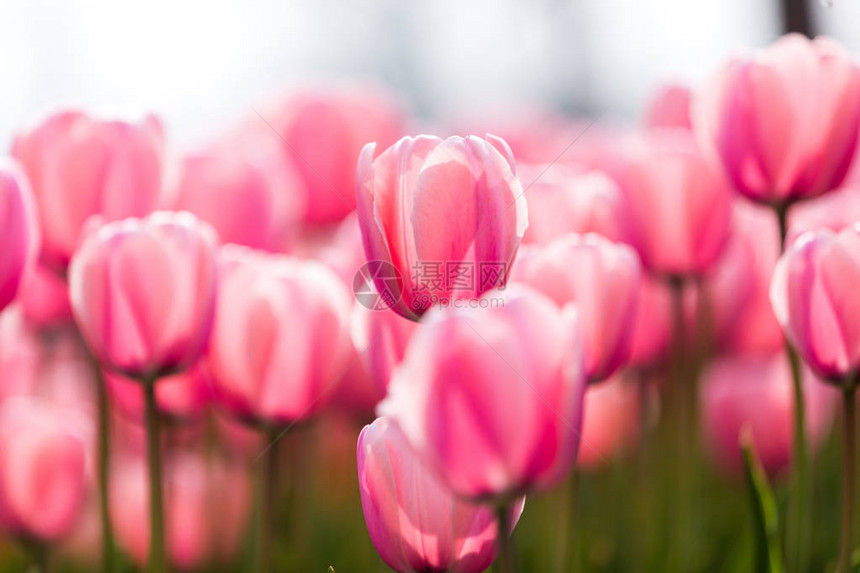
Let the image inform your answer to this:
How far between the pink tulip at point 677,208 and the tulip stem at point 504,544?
0.49m

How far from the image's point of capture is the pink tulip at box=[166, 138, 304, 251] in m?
0.89

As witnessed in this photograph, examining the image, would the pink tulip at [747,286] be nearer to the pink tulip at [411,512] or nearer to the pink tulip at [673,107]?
the pink tulip at [673,107]

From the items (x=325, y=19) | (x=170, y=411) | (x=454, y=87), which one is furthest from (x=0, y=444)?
(x=454, y=87)

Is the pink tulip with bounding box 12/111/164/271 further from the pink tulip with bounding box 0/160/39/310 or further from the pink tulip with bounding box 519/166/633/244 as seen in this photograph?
the pink tulip with bounding box 519/166/633/244

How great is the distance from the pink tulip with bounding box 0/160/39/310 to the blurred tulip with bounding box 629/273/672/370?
572 millimetres

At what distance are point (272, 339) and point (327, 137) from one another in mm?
677

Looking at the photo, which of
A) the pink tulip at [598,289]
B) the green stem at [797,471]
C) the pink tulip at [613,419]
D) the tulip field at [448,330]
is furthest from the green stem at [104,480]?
the pink tulip at [613,419]

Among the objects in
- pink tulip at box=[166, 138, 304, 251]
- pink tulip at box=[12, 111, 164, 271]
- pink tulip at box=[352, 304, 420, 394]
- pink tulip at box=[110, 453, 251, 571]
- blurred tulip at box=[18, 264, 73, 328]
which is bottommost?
pink tulip at box=[110, 453, 251, 571]

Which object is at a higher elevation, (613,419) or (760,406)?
(760,406)

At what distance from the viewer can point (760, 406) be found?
1.01m

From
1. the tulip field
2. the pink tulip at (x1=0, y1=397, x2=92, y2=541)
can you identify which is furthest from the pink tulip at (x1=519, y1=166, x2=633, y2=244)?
the pink tulip at (x1=0, y1=397, x2=92, y2=541)

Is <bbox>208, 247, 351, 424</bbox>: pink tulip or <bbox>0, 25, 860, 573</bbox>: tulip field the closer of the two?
<bbox>0, 25, 860, 573</bbox>: tulip field

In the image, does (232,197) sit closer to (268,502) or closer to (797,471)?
(268,502)

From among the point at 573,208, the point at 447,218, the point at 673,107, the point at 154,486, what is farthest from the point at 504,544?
the point at 673,107
